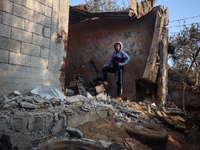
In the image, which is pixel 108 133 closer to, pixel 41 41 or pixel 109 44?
pixel 41 41

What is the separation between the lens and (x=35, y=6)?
142 inches

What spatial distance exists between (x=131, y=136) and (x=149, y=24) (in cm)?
499

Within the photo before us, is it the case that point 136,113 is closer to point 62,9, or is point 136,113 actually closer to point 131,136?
point 131,136

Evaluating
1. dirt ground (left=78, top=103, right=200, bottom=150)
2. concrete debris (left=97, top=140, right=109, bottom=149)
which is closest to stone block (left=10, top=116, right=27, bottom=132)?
dirt ground (left=78, top=103, right=200, bottom=150)

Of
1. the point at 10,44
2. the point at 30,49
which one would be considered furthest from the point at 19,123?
the point at 30,49

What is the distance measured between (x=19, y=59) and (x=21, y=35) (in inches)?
19.6

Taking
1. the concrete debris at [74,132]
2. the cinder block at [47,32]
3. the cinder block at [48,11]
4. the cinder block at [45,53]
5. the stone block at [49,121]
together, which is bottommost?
the concrete debris at [74,132]

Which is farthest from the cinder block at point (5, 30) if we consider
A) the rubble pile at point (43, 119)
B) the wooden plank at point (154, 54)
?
the wooden plank at point (154, 54)

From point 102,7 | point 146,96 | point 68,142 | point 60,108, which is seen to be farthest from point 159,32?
point 102,7

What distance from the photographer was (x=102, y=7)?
15414 millimetres

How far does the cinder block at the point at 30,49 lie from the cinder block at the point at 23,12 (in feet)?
1.90

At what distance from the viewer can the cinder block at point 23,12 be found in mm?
3287

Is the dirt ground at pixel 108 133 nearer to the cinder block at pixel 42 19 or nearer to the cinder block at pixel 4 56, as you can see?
the cinder block at pixel 4 56

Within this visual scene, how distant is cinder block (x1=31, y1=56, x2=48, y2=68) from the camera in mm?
3557
